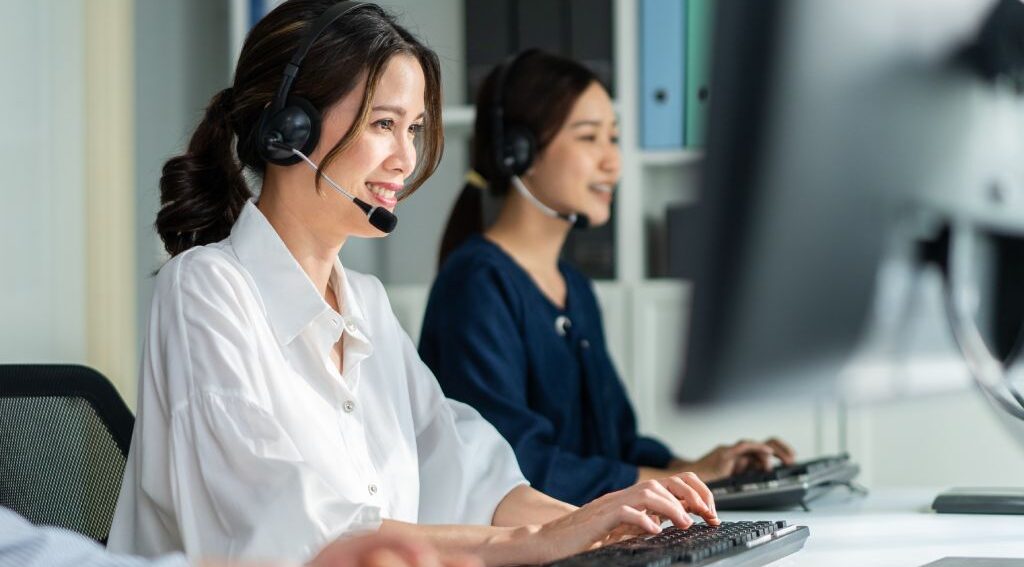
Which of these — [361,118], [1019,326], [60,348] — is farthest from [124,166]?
[1019,326]

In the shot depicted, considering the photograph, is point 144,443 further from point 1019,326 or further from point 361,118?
point 1019,326

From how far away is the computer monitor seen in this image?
2545 millimetres

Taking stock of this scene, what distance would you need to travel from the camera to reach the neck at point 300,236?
1256 millimetres

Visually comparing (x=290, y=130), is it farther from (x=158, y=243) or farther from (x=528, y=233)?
(x=158, y=243)

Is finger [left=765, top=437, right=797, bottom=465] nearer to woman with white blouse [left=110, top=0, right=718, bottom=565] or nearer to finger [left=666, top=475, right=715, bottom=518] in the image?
woman with white blouse [left=110, top=0, right=718, bottom=565]

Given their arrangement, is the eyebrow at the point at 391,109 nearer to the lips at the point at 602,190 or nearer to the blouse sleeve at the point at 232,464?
the blouse sleeve at the point at 232,464

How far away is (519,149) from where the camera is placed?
1.96 meters

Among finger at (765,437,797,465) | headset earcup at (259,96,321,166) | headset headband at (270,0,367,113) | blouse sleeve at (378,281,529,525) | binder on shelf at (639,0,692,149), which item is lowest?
finger at (765,437,797,465)

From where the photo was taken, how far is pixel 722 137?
2.55 meters

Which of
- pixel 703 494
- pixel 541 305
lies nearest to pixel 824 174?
pixel 541 305

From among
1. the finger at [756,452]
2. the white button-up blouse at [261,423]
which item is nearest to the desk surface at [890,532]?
the finger at [756,452]

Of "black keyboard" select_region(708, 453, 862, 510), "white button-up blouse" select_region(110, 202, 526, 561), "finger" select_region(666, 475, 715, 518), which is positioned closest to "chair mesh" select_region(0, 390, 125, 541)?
"white button-up blouse" select_region(110, 202, 526, 561)

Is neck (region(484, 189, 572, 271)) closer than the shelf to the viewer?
Yes

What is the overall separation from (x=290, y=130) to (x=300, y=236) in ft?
0.38
